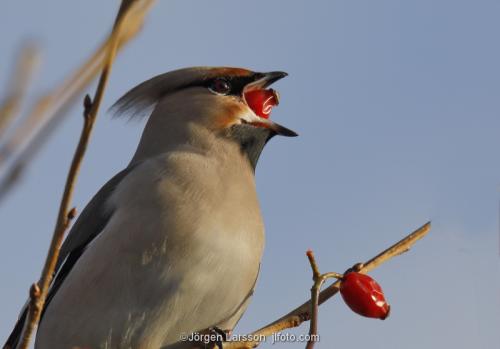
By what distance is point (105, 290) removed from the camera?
3182mm

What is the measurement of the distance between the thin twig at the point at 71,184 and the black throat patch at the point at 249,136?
228 centimetres

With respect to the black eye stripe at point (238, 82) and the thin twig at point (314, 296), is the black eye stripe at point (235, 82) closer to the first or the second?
the black eye stripe at point (238, 82)

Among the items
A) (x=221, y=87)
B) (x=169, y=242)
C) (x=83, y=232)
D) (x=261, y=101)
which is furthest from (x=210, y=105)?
(x=169, y=242)

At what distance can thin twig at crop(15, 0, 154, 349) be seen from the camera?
1.07 metres

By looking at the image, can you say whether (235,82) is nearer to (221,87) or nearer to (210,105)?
(221,87)

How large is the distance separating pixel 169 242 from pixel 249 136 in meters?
0.92

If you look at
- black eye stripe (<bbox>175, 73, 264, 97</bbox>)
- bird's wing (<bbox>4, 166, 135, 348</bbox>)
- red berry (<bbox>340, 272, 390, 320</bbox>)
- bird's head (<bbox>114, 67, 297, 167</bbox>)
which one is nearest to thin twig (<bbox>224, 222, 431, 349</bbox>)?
red berry (<bbox>340, 272, 390, 320</bbox>)

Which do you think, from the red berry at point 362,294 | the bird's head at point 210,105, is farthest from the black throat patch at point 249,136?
the red berry at point 362,294

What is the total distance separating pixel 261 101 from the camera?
412 centimetres

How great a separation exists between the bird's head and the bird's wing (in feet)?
1.08

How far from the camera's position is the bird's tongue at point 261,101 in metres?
4.11

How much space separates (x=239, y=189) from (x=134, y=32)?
2662 mm

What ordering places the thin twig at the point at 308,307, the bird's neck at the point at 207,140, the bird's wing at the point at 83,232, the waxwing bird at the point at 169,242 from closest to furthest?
the thin twig at the point at 308,307 → the waxwing bird at the point at 169,242 → the bird's wing at the point at 83,232 → the bird's neck at the point at 207,140

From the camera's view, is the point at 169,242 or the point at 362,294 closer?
the point at 362,294
